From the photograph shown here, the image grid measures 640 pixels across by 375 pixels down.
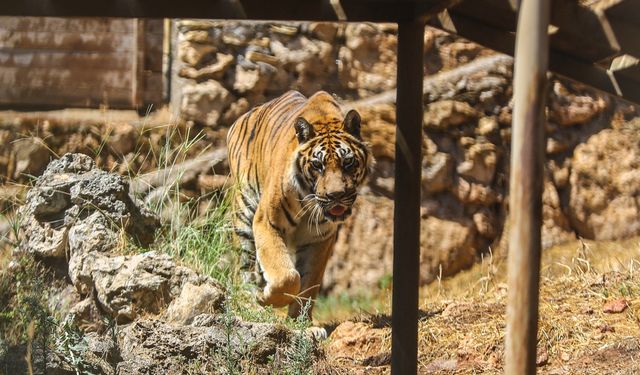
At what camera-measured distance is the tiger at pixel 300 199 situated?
727cm

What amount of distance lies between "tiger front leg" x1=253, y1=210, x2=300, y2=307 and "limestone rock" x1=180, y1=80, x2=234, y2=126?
70.9 inches

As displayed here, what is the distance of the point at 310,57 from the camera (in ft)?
30.7

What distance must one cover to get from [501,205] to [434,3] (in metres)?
4.67

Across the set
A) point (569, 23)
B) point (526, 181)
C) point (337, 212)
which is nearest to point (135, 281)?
point (337, 212)

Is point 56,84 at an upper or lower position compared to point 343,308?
upper

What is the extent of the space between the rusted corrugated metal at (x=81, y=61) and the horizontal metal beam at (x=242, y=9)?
436 cm

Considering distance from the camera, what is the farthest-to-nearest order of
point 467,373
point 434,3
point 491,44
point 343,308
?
point 343,308 → point 467,373 → point 491,44 → point 434,3

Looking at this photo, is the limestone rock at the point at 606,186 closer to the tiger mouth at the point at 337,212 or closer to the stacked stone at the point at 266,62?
the stacked stone at the point at 266,62

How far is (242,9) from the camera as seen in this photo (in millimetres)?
4980

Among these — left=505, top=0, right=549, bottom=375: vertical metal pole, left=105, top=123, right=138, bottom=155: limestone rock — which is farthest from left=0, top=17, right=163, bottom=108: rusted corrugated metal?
left=505, top=0, right=549, bottom=375: vertical metal pole

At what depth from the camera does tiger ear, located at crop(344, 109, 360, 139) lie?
760 cm

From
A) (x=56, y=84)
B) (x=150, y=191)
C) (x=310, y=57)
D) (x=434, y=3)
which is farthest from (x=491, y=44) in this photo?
(x=56, y=84)

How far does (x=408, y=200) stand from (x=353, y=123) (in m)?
2.49

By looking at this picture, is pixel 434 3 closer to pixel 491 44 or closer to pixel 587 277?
pixel 491 44
